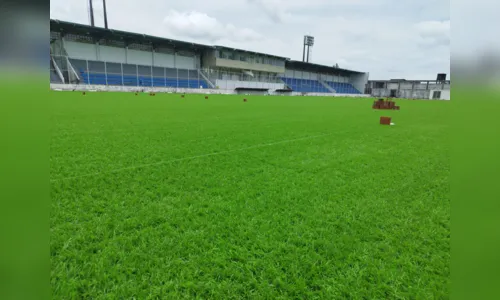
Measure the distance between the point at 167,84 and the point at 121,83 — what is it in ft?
22.6

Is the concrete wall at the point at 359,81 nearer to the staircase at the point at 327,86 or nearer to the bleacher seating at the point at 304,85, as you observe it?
the staircase at the point at 327,86

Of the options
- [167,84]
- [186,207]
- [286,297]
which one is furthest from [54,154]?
[167,84]

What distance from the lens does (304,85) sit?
6250 centimetres

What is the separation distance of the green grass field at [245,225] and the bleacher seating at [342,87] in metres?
70.0

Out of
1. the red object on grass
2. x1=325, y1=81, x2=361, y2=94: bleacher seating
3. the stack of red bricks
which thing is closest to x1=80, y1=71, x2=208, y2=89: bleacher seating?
the stack of red bricks

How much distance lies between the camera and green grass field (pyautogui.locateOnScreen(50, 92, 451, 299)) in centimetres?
174

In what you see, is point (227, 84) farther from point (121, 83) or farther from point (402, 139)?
point (402, 139)

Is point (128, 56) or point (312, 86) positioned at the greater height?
point (128, 56)

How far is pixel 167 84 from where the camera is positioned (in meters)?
40.7

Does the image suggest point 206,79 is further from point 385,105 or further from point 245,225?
point 245,225

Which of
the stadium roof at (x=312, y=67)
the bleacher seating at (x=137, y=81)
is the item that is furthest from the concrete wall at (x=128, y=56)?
the stadium roof at (x=312, y=67)

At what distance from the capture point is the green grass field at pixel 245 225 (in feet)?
5.71

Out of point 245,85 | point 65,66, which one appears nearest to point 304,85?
point 245,85

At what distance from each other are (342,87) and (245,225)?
76457mm
